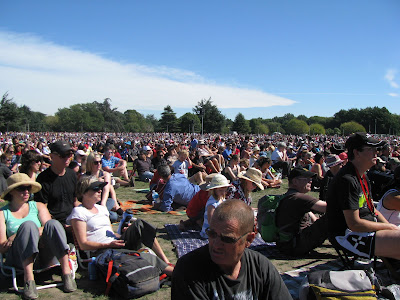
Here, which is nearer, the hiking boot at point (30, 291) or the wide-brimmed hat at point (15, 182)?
the hiking boot at point (30, 291)

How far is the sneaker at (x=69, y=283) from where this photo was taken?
3.70m

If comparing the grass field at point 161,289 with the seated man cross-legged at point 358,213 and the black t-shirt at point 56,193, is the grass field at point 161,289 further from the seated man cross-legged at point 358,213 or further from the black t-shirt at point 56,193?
the seated man cross-legged at point 358,213

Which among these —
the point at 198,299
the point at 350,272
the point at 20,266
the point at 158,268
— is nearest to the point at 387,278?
the point at 350,272

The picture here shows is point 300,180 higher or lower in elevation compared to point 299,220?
higher

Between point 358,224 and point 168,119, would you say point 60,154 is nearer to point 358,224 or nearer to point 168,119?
point 358,224

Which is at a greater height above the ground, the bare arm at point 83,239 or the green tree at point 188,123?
the green tree at point 188,123

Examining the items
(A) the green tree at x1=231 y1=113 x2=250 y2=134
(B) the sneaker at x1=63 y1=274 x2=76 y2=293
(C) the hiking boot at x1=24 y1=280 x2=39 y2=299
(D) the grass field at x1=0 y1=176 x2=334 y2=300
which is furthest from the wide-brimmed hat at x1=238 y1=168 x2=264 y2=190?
(A) the green tree at x1=231 y1=113 x2=250 y2=134

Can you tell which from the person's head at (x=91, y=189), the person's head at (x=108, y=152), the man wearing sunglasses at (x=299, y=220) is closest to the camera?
the person's head at (x=91, y=189)

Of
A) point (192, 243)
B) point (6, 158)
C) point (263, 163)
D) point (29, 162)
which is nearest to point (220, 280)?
point (192, 243)

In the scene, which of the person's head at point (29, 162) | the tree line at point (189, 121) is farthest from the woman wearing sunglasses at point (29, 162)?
the tree line at point (189, 121)

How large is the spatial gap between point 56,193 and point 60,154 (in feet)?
1.83

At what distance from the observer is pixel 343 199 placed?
11.0ft

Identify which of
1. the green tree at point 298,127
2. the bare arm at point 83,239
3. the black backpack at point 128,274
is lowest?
the black backpack at point 128,274

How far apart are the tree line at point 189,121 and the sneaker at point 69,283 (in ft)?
179
